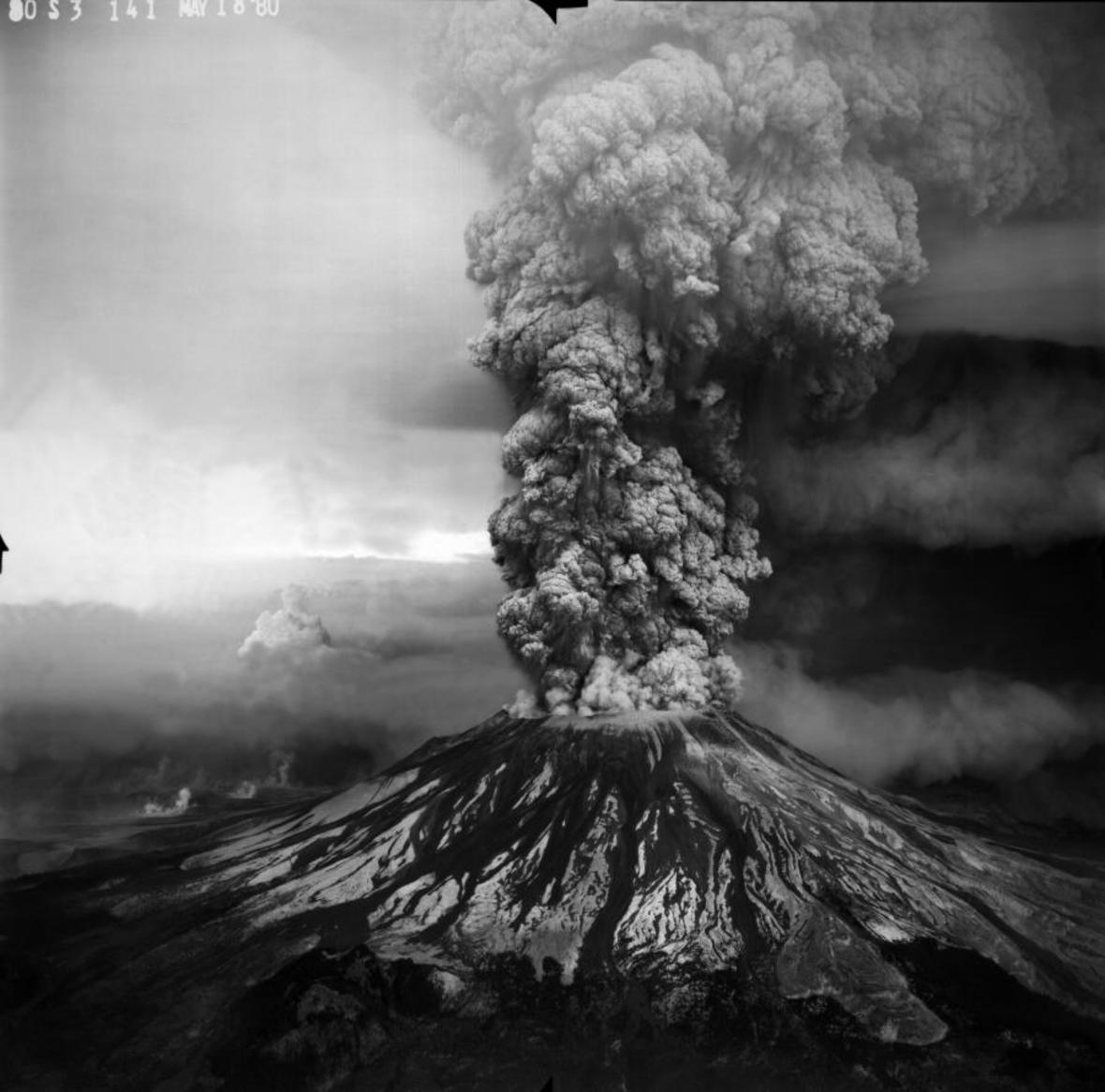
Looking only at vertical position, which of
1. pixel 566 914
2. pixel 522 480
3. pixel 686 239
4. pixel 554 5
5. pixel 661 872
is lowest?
Result: pixel 566 914

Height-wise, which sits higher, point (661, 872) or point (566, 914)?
point (661, 872)

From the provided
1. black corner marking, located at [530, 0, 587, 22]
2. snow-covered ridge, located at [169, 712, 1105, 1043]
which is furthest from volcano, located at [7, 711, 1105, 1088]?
black corner marking, located at [530, 0, 587, 22]

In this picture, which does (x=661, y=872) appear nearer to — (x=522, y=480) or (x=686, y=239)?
(x=522, y=480)

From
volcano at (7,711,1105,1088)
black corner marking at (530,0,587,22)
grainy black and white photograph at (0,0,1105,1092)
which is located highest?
black corner marking at (530,0,587,22)

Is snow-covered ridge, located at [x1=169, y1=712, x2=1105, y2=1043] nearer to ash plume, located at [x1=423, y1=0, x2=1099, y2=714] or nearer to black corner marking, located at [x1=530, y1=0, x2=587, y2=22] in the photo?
ash plume, located at [x1=423, y1=0, x2=1099, y2=714]

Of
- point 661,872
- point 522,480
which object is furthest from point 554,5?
point 661,872

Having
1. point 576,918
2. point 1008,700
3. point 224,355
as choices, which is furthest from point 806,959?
point 224,355

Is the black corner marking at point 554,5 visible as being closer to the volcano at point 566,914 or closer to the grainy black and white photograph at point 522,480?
the grainy black and white photograph at point 522,480
